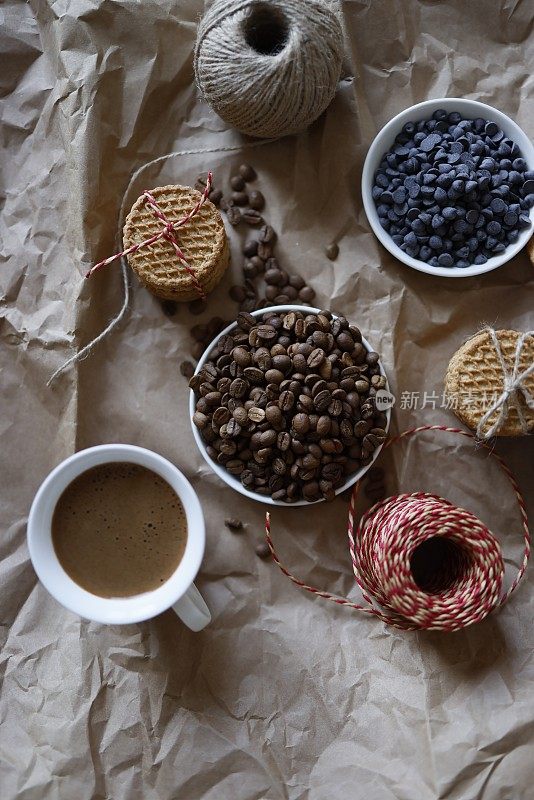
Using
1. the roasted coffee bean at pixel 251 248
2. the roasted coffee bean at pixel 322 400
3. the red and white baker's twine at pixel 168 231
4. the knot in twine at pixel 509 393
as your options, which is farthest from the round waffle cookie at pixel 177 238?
the knot in twine at pixel 509 393

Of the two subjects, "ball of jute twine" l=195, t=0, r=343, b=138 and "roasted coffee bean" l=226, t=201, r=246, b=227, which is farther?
"roasted coffee bean" l=226, t=201, r=246, b=227

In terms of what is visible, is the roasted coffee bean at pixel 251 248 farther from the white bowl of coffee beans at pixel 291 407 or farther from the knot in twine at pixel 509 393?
the knot in twine at pixel 509 393

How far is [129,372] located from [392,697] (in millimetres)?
867

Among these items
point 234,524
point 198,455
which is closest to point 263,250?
point 198,455

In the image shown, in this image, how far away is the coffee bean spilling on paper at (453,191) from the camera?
154cm

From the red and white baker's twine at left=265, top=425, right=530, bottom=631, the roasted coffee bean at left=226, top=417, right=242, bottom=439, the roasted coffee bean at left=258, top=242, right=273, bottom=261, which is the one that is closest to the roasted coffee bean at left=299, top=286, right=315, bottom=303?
the roasted coffee bean at left=258, top=242, right=273, bottom=261

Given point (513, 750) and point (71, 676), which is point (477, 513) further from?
point (71, 676)

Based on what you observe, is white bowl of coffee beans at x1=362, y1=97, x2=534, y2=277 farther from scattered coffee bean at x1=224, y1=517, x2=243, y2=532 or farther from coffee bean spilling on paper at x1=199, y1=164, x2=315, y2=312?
→ scattered coffee bean at x1=224, y1=517, x2=243, y2=532

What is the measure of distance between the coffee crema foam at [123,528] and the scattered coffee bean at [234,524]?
14 cm

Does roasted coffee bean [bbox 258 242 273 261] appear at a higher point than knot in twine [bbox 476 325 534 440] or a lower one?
higher

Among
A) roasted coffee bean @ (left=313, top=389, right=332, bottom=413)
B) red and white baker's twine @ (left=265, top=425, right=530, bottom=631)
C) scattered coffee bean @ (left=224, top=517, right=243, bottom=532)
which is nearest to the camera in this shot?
red and white baker's twine @ (left=265, top=425, right=530, bottom=631)

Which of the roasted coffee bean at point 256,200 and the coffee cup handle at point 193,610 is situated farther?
the roasted coffee bean at point 256,200

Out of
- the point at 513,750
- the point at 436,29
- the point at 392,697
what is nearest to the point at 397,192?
the point at 436,29

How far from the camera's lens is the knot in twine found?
149 centimetres
